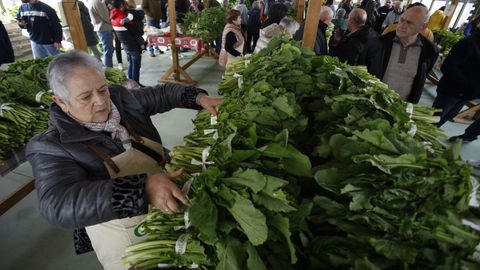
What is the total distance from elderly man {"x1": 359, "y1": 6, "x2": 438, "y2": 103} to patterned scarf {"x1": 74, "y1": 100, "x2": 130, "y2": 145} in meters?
3.05

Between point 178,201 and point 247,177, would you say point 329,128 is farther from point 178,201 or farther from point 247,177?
point 178,201

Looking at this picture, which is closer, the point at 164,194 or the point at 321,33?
the point at 164,194

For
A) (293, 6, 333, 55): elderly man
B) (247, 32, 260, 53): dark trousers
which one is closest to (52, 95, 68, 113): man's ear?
(293, 6, 333, 55): elderly man

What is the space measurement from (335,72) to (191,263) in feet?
5.55

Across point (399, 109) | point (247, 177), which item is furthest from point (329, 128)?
point (247, 177)

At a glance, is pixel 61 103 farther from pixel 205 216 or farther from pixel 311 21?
pixel 311 21

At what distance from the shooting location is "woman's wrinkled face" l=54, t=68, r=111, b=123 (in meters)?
1.47

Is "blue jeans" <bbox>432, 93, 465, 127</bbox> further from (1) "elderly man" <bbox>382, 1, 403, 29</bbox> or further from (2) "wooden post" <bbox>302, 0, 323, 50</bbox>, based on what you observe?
(1) "elderly man" <bbox>382, 1, 403, 29</bbox>

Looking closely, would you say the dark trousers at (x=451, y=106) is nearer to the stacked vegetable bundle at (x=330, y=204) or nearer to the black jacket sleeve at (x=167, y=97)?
the stacked vegetable bundle at (x=330, y=204)

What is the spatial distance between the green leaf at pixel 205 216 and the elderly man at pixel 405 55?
126 inches

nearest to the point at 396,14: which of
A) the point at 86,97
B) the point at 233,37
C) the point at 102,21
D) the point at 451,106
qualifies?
the point at 451,106

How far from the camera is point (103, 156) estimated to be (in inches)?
61.5

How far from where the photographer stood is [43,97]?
107 inches

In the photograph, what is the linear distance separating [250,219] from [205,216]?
0.55ft
